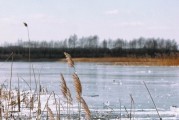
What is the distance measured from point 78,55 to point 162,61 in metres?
46.8

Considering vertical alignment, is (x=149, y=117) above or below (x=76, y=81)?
below

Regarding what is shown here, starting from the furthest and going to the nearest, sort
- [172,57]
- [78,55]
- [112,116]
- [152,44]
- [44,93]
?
[152,44]
[78,55]
[172,57]
[44,93]
[112,116]

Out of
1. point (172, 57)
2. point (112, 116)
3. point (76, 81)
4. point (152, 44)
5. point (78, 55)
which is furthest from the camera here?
point (152, 44)

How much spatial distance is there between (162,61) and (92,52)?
49896mm

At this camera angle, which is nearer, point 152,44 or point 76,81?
point 76,81

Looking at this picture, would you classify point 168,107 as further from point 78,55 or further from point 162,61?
point 78,55

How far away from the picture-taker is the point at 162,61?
33.6 m

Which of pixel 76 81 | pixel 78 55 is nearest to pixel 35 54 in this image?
pixel 78 55

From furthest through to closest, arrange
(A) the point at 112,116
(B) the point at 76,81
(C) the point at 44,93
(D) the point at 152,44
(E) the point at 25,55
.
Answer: (D) the point at 152,44, (E) the point at 25,55, (C) the point at 44,93, (A) the point at 112,116, (B) the point at 76,81

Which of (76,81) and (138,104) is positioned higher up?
(76,81)

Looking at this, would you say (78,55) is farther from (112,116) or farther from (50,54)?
(112,116)

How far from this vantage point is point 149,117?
21.6 feet

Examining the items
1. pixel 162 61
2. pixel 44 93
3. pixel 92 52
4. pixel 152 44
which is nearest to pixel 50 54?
A: pixel 92 52

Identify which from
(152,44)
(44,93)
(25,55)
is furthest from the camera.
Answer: (152,44)
